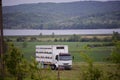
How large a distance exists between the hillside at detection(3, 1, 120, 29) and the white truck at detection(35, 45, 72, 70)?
116cm

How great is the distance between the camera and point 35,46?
19312 millimetres

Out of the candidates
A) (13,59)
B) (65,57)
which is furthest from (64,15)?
(13,59)

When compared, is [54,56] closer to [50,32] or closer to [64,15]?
[50,32]

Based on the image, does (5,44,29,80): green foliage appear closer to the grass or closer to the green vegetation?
the green vegetation

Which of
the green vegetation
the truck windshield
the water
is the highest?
the water

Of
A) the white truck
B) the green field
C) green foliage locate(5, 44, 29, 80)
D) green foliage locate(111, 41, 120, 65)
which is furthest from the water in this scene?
green foliage locate(111, 41, 120, 65)

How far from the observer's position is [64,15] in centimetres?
1902

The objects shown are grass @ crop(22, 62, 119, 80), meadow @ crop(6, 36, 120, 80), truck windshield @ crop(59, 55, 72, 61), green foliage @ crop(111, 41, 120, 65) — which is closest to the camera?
green foliage @ crop(111, 41, 120, 65)

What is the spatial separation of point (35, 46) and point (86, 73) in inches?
351

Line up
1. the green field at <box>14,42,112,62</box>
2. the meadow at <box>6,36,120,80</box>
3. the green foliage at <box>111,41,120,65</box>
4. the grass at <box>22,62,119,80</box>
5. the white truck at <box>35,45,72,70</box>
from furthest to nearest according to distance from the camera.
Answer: the white truck at <box>35,45,72,70</box> < the green field at <box>14,42,112,62</box> < the meadow at <box>6,36,120,80</box> < the grass at <box>22,62,119,80</box> < the green foliage at <box>111,41,120,65</box>

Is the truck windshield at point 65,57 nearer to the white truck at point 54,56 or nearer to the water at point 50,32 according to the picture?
the white truck at point 54,56

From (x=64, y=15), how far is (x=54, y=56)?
2.58 metres

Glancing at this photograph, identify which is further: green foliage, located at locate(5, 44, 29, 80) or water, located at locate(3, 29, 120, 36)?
water, located at locate(3, 29, 120, 36)

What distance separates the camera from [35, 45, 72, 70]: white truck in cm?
1916
